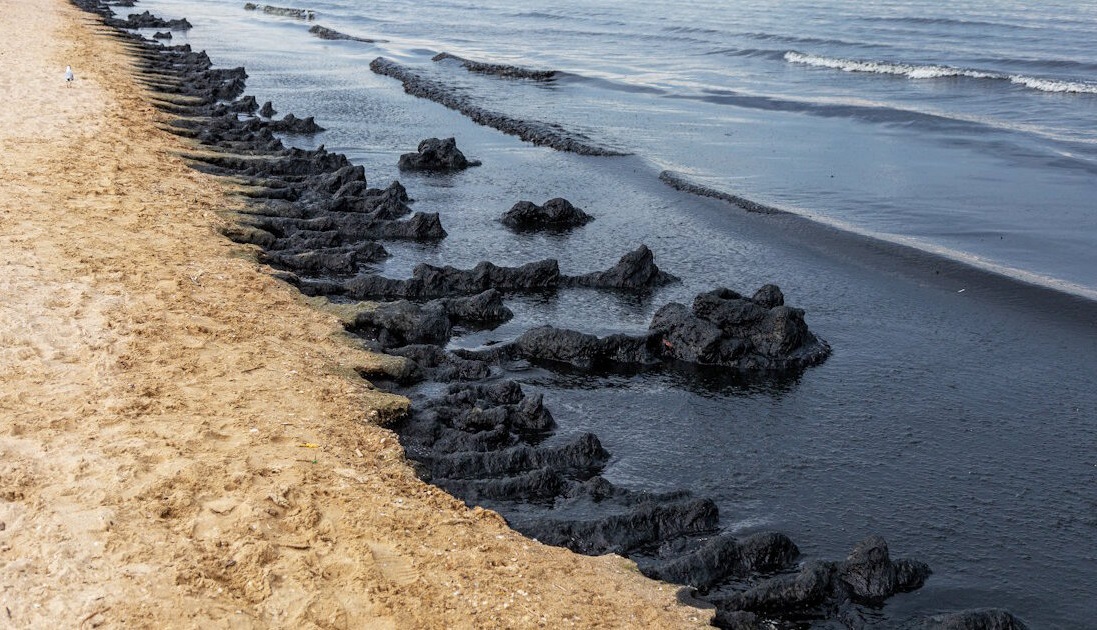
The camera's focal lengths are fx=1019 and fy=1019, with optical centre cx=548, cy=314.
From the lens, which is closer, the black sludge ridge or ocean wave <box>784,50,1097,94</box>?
the black sludge ridge

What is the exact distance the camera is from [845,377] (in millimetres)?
10336

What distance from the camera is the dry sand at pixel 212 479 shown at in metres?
5.98

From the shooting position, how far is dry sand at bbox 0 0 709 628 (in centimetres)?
598

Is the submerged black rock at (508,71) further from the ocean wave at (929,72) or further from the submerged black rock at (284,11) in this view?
the submerged black rock at (284,11)

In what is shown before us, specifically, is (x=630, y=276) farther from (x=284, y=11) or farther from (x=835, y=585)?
(x=284, y=11)

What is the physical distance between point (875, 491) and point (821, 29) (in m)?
39.2

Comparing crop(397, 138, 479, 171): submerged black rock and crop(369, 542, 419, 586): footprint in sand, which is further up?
crop(397, 138, 479, 171): submerged black rock

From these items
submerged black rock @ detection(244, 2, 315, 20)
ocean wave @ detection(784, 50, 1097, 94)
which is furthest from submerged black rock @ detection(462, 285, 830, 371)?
submerged black rock @ detection(244, 2, 315, 20)

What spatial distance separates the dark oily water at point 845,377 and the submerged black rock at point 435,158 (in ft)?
1.37

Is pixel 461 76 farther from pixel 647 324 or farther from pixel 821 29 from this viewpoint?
pixel 647 324

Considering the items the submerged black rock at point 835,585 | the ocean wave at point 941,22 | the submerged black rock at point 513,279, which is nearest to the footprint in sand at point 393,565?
the submerged black rock at point 835,585

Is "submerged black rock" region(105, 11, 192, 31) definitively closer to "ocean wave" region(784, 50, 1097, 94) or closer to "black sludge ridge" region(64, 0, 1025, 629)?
"black sludge ridge" region(64, 0, 1025, 629)

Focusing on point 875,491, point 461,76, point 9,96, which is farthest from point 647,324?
point 461,76

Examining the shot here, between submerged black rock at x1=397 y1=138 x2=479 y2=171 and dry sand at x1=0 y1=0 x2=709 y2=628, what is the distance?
23.8 ft
